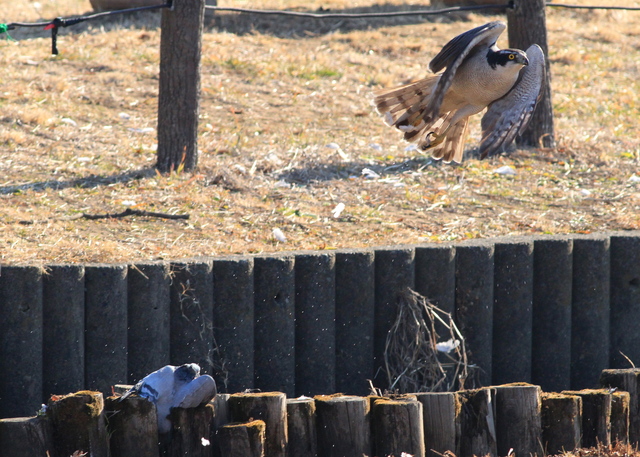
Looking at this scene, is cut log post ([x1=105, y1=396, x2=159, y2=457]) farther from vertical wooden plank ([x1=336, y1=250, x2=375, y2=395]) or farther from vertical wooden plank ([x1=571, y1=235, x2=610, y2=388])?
vertical wooden plank ([x1=571, y1=235, x2=610, y2=388])

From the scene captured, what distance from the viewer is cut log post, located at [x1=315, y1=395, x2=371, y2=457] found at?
3.74 meters

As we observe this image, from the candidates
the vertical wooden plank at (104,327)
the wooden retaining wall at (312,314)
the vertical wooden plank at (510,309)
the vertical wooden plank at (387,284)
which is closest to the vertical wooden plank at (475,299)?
the wooden retaining wall at (312,314)

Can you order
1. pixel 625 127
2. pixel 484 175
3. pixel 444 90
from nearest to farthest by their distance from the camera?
pixel 444 90 → pixel 484 175 → pixel 625 127

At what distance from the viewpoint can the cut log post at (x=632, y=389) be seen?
4227 mm

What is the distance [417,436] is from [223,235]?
82.2 inches

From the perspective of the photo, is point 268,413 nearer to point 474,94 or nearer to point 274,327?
point 274,327

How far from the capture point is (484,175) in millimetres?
7137

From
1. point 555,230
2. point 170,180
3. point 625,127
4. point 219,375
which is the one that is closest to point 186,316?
point 219,375

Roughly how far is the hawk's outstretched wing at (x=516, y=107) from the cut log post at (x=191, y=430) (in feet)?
5.98

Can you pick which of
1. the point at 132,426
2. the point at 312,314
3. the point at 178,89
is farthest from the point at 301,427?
the point at 178,89

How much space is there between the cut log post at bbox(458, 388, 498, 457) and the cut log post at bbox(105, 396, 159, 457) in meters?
1.45

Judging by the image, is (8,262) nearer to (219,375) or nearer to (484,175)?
(219,375)

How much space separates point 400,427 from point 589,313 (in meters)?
2.04

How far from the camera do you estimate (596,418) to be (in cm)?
404
